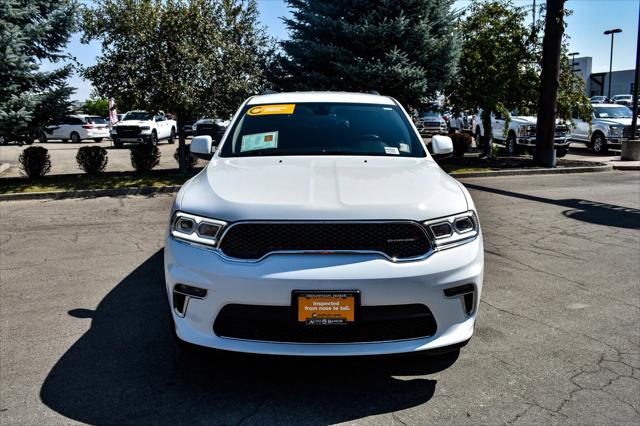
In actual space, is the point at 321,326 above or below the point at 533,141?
below

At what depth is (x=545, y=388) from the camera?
11.0 feet

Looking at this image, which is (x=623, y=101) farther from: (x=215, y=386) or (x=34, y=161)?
(x=215, y=386)

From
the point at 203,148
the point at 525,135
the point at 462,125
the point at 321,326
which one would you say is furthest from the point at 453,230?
the point at 462,125

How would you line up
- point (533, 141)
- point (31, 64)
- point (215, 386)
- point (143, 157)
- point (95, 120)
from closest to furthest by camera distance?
point (215, 386) → point (31, 64) → point (143, 157) → point (533, 141) → point (95, 120)

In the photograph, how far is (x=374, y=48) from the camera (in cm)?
1516

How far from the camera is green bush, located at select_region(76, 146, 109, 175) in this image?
1421 centimetres

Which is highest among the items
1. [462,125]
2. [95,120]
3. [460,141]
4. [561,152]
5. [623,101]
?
[623,101]

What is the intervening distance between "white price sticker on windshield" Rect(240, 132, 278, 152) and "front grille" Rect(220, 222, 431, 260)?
1627 millimetres

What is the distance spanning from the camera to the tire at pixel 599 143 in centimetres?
2217

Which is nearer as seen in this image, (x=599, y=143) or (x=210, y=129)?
(x=599, y=143)

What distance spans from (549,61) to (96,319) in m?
15.8

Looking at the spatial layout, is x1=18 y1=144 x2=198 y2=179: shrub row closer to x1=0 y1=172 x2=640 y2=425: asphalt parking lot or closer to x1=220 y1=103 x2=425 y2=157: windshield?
x1=0 y1=172 x2=640 y2=425: asphalt parking lot

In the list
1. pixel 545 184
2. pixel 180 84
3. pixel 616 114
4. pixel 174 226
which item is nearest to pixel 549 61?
pixel 545 184

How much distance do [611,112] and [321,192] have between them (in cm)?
2381
